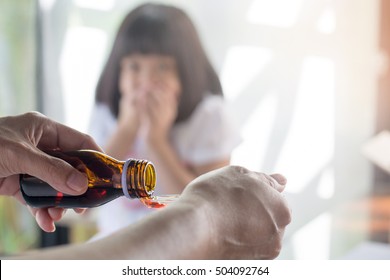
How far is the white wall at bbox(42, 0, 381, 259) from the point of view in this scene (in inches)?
72.8

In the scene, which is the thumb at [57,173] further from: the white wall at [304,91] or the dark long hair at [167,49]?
the white wall at [304,91]

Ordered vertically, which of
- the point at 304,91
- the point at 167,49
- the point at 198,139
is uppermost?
the point at 167,49

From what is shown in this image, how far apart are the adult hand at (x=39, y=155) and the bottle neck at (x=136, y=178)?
0.05 m

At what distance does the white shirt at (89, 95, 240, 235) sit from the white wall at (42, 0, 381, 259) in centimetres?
12

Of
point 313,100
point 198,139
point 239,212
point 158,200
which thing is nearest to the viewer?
point 239,212

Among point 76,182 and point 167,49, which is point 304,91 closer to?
point 167,49

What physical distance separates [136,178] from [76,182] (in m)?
0.07

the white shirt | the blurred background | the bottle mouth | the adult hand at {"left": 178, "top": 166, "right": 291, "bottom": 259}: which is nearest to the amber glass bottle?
the bottle mouth

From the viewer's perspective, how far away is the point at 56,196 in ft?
2.26

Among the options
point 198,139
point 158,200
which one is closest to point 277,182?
point 158,200

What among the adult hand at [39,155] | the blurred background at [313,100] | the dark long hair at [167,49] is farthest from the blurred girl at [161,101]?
the adult hand at [39,155]

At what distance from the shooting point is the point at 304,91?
1.86 meters
